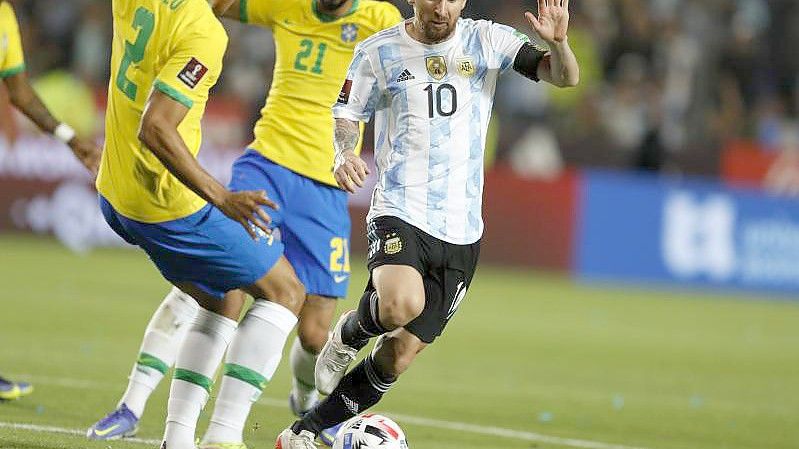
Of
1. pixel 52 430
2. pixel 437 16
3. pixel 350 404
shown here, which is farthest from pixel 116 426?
pixel 437 16

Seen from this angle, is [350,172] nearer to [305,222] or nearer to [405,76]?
[405,76]

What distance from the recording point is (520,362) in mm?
11609

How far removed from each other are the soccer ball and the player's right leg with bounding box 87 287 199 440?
1161mm

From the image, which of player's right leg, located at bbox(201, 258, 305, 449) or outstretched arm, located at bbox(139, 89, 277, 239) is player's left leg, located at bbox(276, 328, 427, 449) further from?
outstretched arm, located at bbox(139, 89, 277, 239)

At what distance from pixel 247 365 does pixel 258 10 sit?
245cm

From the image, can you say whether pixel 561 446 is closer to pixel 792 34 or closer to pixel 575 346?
pixel 575 346

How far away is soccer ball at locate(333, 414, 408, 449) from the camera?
6.28m

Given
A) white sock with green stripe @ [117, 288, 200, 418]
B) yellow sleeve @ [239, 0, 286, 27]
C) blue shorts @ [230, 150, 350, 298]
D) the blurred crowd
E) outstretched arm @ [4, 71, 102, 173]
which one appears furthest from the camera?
the blurred crowd

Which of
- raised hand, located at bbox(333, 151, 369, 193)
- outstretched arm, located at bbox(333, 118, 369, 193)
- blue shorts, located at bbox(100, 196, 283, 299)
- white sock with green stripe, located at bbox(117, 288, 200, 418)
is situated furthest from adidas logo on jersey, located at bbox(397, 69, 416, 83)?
white sock with green stripe, located at bbox(117, 288, 200, 418)

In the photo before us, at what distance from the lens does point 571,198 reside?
19.6 meters

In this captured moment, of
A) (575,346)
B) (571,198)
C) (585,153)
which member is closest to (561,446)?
(575,346)

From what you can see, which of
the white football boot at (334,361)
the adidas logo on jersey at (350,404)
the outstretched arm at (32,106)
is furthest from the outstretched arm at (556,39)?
the outstretched arm at (32,106)

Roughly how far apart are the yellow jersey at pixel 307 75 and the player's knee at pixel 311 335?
30.6 inches

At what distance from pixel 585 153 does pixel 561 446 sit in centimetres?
1384
